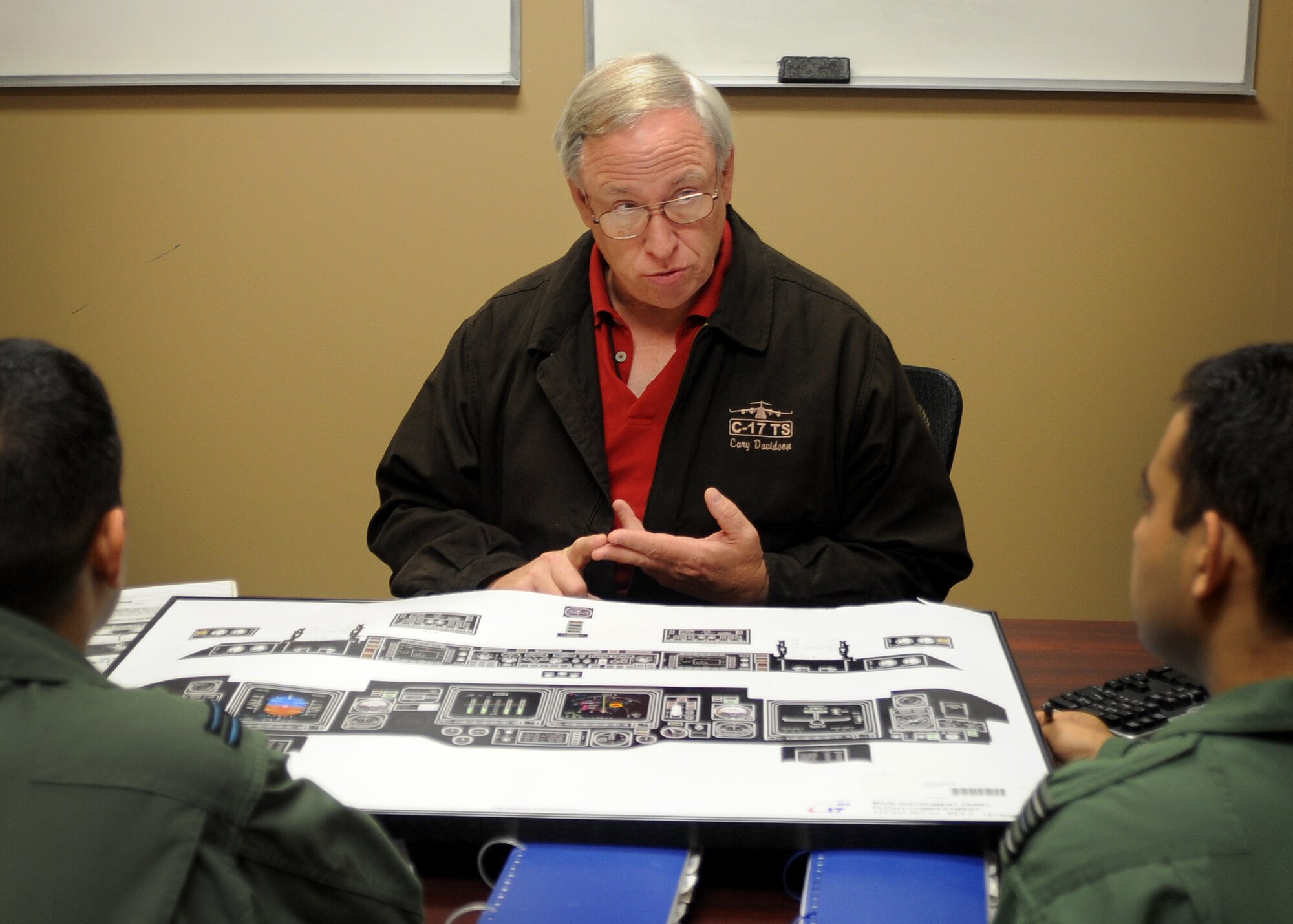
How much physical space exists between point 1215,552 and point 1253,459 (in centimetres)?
7

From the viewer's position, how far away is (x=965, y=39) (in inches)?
103

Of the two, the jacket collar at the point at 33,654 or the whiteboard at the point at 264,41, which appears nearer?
the jacket collar at the point at 33,654

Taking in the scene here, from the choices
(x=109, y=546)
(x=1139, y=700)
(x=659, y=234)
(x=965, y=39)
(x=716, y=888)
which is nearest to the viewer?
(x=109, y=546)

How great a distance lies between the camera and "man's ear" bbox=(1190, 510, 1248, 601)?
0.76 m

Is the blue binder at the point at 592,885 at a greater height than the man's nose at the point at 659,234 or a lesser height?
lesser

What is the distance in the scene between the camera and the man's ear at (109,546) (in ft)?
2.72

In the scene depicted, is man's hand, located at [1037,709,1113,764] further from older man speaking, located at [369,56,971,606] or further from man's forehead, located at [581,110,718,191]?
man's forehead, located at [581,110,718,191]

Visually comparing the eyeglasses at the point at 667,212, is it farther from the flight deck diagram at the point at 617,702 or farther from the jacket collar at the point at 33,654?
the jacket collar at the point at 33,654

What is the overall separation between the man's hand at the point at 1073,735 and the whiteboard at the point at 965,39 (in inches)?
73.4

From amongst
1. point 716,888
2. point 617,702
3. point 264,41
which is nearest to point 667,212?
point 617,702

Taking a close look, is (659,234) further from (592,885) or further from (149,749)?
(149,749)

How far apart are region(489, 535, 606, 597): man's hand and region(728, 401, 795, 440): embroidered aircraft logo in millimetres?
340

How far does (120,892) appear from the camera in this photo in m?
0.72

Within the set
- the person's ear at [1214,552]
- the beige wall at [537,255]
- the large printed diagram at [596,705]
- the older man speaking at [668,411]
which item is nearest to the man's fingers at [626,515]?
the older man speaking at [668,411]
